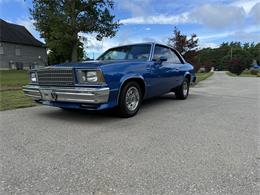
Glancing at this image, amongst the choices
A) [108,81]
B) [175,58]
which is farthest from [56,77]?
[175,58]

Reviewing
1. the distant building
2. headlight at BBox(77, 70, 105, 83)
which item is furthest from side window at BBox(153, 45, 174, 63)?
the distant building

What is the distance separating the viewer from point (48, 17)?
21.2 meters

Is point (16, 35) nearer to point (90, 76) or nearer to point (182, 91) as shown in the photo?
point (182, 91)

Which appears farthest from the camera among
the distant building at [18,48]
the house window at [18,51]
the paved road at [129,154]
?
the house window at [18,51]

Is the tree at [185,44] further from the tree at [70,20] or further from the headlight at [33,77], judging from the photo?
the headlight at [33,77]

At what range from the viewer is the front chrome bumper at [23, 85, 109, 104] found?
4.22 metres

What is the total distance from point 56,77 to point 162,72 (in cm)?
266

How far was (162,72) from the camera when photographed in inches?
241

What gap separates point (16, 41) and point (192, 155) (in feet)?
134

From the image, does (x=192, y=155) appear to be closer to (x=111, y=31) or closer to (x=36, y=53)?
(x=111, y=31)

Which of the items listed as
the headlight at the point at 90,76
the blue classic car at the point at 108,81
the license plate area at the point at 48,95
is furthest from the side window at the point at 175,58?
the license plate area at the point at 48,95

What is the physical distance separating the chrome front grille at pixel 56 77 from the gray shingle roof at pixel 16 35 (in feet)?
118

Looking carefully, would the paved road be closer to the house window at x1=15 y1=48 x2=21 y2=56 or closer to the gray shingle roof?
the gray shingle roof

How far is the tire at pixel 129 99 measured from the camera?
4.83 meters
